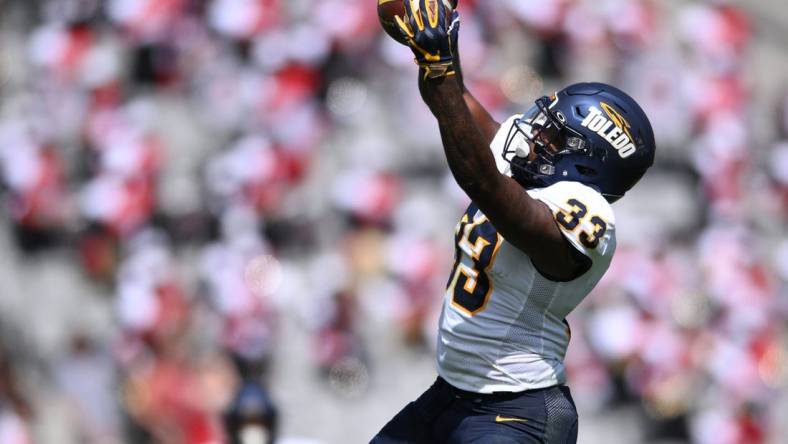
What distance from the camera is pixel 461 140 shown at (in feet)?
10.9

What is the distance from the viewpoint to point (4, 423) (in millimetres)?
8672

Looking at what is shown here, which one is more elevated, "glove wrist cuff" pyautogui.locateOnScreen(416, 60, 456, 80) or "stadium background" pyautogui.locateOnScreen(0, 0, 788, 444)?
"stadium background" pyautogui.locateOnScreen(0, 0, 788, 444)

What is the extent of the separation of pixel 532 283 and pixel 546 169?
0.33 metres

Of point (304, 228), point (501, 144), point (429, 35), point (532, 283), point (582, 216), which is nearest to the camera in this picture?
point (429, 35)

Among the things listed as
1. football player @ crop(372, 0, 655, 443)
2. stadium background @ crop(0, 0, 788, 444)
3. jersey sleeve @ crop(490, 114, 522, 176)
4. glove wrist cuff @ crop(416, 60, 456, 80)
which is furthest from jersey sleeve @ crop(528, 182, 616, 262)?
stadium background @ crop(0, 0, 788, 444)

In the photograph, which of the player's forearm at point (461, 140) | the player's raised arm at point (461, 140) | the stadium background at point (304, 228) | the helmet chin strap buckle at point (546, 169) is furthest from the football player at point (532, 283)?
the stadium background at point (304, 228)

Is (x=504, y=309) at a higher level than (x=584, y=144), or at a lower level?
lower

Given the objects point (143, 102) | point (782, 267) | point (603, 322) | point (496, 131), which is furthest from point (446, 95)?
point (782, 267)

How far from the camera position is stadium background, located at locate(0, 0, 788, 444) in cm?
890

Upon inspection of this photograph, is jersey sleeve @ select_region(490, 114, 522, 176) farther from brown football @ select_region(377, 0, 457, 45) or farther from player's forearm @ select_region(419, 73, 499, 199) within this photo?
player's forearm @ select_region(419, 73, 499, 199)

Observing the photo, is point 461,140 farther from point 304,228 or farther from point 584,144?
point 304,228

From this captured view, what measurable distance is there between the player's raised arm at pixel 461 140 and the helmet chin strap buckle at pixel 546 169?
26 centimetres

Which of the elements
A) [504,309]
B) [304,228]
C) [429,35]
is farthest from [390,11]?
[304,228]

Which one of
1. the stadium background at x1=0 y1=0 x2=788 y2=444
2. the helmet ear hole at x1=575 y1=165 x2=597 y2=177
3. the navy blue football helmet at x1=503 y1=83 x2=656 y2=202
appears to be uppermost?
the stadium background at x1=0 y1=0 x2=788 y2=444
